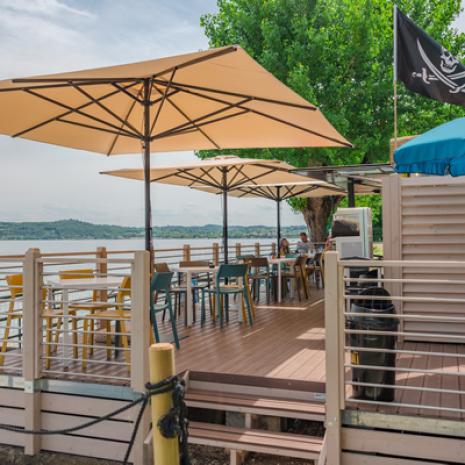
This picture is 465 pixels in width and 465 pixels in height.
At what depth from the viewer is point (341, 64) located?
15.1m

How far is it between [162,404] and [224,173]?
6900mm

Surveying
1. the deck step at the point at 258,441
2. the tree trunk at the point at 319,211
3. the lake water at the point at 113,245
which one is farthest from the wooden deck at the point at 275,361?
the tree trunk at the point at 319,211

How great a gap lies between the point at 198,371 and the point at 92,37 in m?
11.9

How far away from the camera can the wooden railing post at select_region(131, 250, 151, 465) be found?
4227 millimetres

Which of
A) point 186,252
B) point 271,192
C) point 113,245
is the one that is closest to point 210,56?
point 186,252

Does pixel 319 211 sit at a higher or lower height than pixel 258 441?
higher

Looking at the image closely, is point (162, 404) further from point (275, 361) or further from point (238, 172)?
point (238, 172)

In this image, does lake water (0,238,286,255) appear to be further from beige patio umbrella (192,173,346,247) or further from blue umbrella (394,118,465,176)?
blue umbrella (394,118,465,176)

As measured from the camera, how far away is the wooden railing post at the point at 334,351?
12.4 feet

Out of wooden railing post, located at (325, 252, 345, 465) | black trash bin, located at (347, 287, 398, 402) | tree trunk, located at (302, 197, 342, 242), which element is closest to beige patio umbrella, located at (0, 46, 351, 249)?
wooden railing post, located at (325, 252, 345, 465)

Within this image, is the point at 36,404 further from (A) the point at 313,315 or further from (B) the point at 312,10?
(B) the point at 312,10

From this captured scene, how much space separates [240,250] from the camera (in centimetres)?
1338

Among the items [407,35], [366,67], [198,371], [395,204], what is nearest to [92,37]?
[366,67]

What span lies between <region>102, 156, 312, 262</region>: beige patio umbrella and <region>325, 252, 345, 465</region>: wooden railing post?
13.8ft
